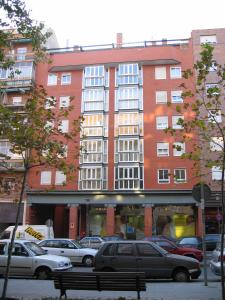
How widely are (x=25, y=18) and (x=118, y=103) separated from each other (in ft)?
117

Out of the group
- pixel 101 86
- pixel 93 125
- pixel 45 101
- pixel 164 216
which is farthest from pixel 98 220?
pixel 45 101

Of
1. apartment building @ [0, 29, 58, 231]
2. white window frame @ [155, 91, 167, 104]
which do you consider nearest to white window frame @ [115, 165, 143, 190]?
white window frame @ [155, 91, 167, 104]

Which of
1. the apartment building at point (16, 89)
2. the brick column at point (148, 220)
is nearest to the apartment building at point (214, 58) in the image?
the brick column at point (148, 220)

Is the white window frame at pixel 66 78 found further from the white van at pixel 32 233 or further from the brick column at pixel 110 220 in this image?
the white van at pixel 32 233

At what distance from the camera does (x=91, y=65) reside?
158 feet

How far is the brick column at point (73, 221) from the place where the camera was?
42906mm

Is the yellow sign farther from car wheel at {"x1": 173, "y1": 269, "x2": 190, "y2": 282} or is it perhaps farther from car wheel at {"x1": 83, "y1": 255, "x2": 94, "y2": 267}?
car wheel at {"x1": 173, "y1": 269, "x2": 190, "y2": 282}

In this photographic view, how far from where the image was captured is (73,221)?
43.2 meters

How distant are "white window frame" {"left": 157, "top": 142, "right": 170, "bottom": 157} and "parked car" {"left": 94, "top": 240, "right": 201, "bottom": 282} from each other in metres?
28.1

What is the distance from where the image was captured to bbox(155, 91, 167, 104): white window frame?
151 ft

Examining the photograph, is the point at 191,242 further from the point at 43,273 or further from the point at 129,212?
the point at 129,212

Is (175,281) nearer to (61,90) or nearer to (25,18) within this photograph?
(25,18)

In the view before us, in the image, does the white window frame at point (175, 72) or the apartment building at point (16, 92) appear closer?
the apartment building at point (16, 92)

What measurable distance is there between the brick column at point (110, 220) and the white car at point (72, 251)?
18951mm
